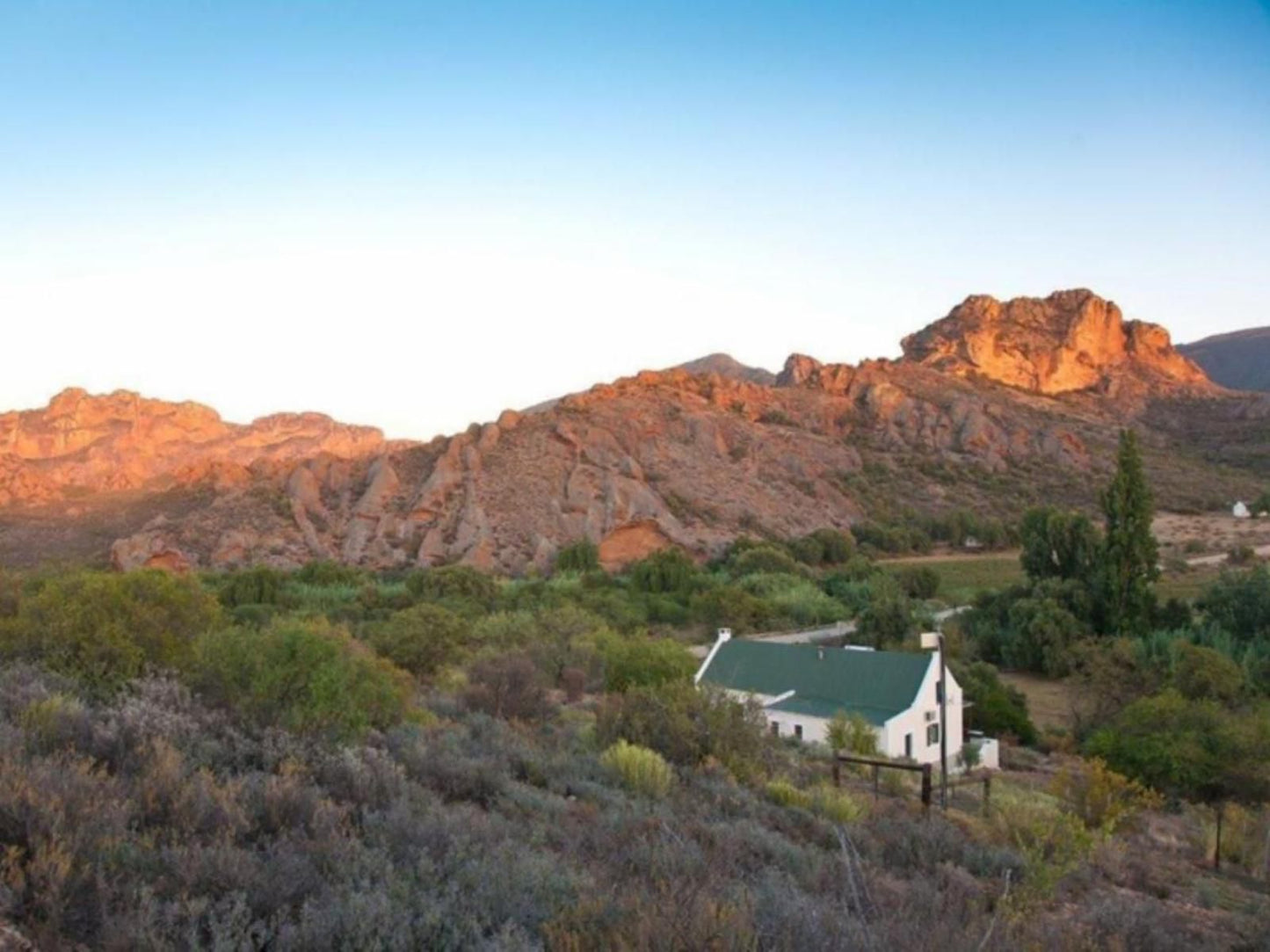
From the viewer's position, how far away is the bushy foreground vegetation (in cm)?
407

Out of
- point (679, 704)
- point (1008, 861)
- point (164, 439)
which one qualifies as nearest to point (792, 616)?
point (679, 704)

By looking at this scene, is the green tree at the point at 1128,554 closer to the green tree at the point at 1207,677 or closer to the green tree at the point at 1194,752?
the green tree at the point at 1207,677

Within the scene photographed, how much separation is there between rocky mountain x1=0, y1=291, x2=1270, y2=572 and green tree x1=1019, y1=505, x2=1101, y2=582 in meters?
21.1

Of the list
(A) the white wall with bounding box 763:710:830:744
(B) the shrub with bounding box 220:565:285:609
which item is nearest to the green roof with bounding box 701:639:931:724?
(A) the white wall with bounding box 763:710:830:744

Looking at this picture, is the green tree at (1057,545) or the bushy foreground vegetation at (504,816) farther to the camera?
the green tree at (1057,545)

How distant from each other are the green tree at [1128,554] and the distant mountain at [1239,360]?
151 m

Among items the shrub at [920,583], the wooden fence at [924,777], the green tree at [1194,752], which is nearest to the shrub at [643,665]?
the wooden fence at [924,777]

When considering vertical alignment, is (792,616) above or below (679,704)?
below

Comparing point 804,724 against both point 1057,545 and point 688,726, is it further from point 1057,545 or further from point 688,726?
point 1057,545

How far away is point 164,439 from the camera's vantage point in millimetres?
132875

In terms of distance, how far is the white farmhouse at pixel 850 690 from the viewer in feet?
76.0

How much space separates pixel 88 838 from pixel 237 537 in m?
55.3

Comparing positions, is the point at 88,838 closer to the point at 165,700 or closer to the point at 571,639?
the point at 165,700

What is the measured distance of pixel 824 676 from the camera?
85.7 ft
